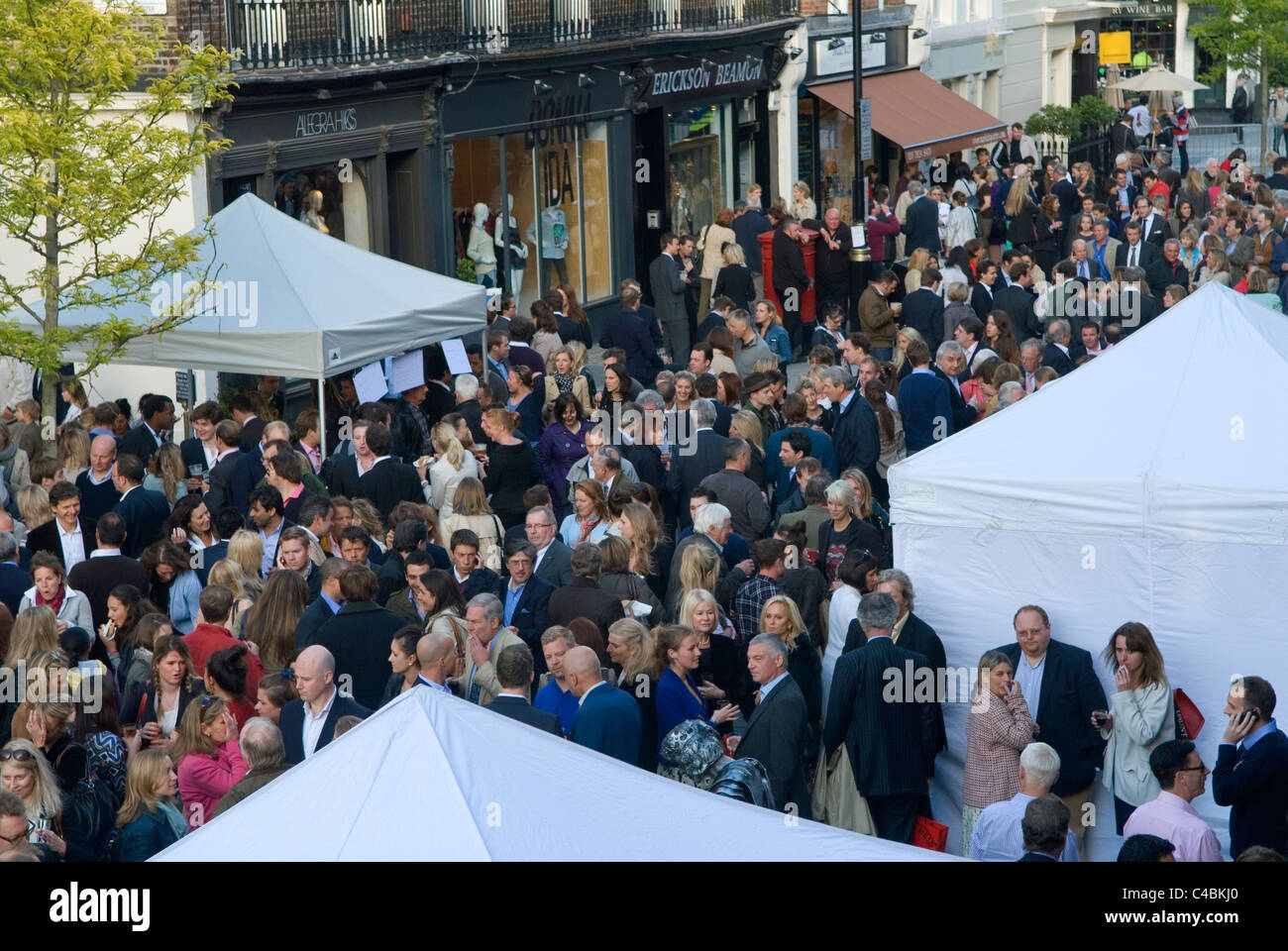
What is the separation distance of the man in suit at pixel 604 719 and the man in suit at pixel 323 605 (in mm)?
1501

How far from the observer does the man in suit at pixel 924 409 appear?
513 inches

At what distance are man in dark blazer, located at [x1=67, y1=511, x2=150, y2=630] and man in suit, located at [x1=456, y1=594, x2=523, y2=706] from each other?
209cm

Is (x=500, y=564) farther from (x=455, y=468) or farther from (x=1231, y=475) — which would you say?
(x=1231, y=475)

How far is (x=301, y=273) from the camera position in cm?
1317

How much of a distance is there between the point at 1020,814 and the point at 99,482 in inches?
255

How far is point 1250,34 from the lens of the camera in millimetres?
36625

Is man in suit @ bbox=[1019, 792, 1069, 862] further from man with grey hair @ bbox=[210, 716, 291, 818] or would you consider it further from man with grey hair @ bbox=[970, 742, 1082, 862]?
man with grey hair @ bbox=[210, 716, 291, 818]

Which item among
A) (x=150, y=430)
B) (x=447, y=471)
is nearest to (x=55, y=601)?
(x=447, y=471)

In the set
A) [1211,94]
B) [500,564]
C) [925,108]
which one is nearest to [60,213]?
[500,564]

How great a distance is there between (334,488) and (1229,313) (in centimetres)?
555

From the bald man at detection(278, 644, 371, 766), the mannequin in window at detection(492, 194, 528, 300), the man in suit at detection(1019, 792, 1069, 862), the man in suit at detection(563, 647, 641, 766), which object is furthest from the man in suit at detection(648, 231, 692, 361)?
the man in suit at detection(1019, 792, 1069, 862)

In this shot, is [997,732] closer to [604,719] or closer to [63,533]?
[604,719]

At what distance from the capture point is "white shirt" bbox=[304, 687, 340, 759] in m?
7.43

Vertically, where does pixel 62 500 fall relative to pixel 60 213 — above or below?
below
